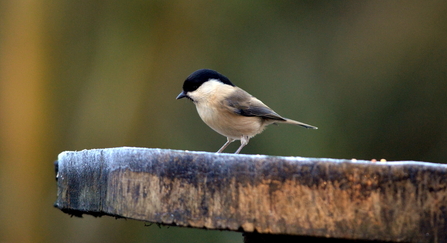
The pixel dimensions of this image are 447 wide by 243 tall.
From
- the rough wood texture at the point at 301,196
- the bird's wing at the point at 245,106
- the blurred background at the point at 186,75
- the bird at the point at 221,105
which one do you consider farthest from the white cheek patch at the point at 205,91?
the blurred background at the point at 186,75

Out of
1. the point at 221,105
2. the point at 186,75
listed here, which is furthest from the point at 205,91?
the point at 186,75

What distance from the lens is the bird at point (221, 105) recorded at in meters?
3.85

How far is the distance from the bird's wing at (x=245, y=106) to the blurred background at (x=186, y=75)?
8.32 feet

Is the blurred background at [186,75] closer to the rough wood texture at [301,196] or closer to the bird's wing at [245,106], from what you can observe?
the bird's wing at [245,106]

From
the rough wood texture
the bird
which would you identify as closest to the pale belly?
the bird

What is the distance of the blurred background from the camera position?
19.7ft

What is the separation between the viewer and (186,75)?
289 inches

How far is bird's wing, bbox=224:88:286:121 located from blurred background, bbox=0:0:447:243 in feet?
8.32

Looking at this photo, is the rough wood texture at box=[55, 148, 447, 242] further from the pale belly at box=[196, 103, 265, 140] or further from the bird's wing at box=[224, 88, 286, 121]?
the bird's wing at box=[224, 88, 286, 121]

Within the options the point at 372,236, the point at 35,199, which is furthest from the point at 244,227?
the point at 35,199

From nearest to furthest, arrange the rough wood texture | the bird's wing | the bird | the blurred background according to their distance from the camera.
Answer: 1. the rough wood texture
2. the bird
3. the bird's wing
4. the blurred background

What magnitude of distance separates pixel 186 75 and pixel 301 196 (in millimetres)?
5811

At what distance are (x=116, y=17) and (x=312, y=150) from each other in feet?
9.51

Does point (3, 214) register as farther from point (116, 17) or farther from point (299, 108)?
point (299, 108)
